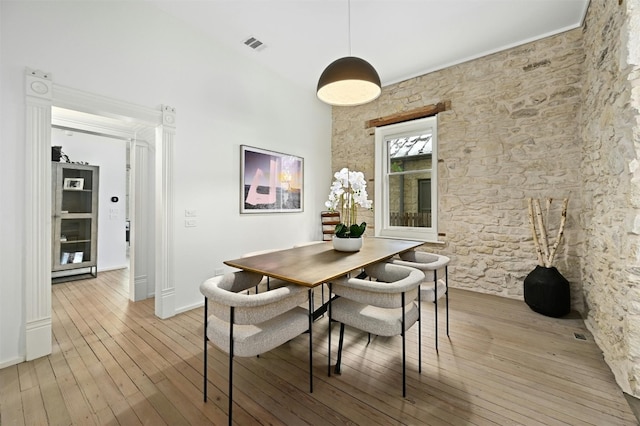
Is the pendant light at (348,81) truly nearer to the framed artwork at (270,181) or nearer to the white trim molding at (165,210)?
the framed artwork at (270,181)

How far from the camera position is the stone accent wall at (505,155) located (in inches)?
121

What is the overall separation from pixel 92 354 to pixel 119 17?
3.04m

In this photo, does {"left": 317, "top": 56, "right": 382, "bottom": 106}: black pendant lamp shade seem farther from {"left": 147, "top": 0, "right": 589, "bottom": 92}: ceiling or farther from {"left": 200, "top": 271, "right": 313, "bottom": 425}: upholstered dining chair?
{"left": 200, "top": 271, "right": 313, "bottom": 425}: upholstered dining chair

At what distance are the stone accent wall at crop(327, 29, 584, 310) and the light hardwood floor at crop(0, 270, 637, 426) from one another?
1.03 meters

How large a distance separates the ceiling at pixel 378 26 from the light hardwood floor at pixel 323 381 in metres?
3.28

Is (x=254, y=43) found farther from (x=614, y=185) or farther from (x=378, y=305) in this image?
(x=614, y=185)

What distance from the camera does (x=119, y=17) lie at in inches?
98.4

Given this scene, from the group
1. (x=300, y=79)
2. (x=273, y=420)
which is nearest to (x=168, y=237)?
(x=273, y=420)

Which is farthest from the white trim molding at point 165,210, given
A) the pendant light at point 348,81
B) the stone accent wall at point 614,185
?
the stone accent wall at point 614,185

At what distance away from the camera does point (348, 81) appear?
2314 millimetres

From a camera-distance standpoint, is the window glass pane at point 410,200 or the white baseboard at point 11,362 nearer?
the white baseboard at point 11,362

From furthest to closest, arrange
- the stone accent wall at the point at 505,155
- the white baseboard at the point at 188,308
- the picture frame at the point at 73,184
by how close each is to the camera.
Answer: the picture frame at the point at 73,184 < the stone accent wall at the point at 505,155 < the white baseboard at the point at 188,308

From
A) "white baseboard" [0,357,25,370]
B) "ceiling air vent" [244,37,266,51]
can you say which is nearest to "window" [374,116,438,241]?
"ceiling air vent" [244,37,266,51]

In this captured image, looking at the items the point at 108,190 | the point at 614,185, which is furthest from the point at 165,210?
the point at 614,185
